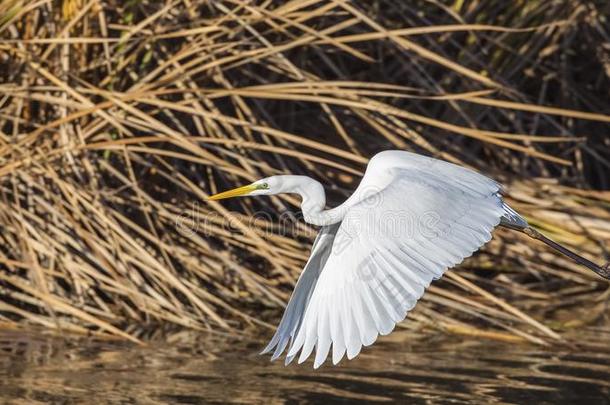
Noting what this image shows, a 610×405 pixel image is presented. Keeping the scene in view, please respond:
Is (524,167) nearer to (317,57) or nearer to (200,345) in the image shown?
(317,57)

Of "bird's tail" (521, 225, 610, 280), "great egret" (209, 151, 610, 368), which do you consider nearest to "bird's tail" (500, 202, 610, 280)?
"bird's tail" (521, 225, 610, 280)

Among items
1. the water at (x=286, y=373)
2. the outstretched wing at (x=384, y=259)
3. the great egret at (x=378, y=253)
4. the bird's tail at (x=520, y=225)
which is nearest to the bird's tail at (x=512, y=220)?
the bird's tail at (x=520, y=225)

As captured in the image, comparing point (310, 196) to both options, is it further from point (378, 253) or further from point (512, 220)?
point (512, 220)

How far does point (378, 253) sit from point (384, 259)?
28mm

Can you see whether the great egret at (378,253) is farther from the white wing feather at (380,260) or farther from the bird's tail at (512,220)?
the bird's tail at (512,220)

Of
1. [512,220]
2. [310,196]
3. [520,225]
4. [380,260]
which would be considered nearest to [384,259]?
[380,260]

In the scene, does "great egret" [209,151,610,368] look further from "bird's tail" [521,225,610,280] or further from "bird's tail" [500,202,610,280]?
"bird's tail" [521,225,610,280]

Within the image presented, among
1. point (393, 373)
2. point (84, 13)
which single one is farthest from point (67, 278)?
point (393, 373)

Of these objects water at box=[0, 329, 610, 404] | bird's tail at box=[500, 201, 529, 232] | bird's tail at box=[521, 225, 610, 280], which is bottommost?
water at box=[0, 329, 610, 404]

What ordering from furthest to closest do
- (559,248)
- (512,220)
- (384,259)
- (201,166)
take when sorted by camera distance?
(201,166)
(559,248)
(512,220)
(384,259)

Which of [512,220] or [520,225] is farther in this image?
Answer: [520,225]

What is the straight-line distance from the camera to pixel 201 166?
195 inches

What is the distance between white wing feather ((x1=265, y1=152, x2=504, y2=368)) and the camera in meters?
2.85

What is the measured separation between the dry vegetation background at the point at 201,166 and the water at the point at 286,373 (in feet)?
0.48
